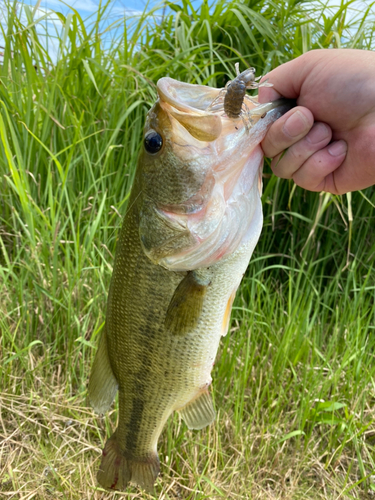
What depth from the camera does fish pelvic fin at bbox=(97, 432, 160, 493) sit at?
1518 mm

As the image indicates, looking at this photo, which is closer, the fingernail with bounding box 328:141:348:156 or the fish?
the fish

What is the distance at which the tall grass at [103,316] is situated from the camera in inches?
84.5

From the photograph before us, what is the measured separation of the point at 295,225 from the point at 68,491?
242cm

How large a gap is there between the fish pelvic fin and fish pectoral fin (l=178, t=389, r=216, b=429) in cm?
23

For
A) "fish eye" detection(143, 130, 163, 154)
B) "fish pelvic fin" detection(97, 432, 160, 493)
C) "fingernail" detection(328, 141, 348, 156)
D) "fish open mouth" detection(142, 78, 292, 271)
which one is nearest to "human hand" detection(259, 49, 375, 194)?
"fingernail" detection(328, 141, 348, 156)

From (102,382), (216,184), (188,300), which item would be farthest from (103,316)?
(216,184)

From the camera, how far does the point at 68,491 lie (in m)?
1.96

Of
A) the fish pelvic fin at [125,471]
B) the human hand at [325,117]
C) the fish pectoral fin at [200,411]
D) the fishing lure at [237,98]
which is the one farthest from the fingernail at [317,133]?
the fish pelvic fin at [125,471]

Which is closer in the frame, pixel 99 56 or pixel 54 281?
pixel 54 281

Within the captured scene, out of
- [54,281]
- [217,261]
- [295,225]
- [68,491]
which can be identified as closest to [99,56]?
[54,281]

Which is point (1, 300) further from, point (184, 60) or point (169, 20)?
point (169, 20)

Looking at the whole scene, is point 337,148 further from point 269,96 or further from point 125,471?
point 125,471

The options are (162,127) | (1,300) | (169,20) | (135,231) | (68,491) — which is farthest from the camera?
(169,20)

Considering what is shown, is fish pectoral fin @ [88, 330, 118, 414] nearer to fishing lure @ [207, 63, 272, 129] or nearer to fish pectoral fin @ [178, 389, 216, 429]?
fish pectoral fin @ [178, 389, 216, 429]
